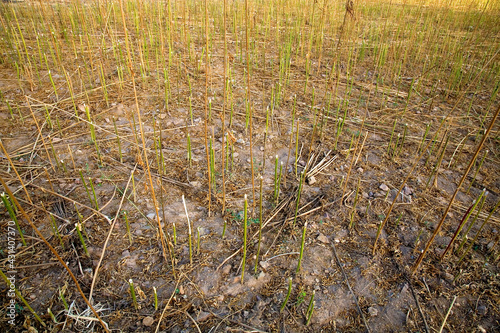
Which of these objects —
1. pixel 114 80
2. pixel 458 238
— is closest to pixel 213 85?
pixel 114 80

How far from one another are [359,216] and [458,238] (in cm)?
60

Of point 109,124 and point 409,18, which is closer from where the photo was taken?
point 109,124

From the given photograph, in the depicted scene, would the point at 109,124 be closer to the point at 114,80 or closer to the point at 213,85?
the point at 114,80

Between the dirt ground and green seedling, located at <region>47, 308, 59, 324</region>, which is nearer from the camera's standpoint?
green seedling, located at <region>47, 308, 59, 324</region>

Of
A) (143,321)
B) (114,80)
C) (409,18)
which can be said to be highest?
(409,18)

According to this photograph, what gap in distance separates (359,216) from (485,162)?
1459 millimetres

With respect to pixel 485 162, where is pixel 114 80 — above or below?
above

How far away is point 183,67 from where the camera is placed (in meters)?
3.66

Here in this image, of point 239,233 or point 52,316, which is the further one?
point 239,233

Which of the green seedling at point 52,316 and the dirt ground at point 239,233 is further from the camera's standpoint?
the dirt ground at point 239,233

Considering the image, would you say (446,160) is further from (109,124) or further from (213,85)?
(109,124)

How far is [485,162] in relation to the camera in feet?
8.14

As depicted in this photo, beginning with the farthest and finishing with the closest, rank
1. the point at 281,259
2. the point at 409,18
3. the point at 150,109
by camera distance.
A: the point at 409,18 → the point at 150,109 → the point at 281,259

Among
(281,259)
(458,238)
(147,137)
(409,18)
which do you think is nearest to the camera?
(281,259)
